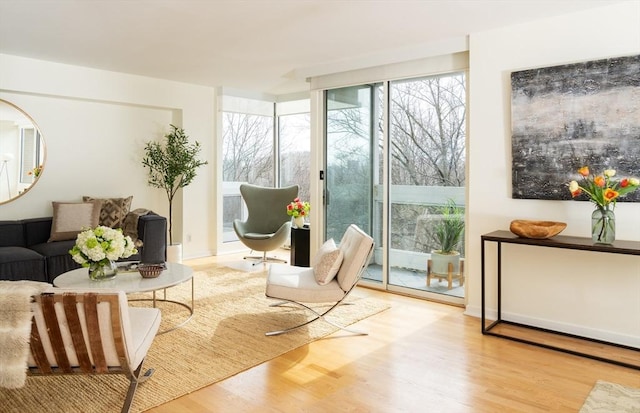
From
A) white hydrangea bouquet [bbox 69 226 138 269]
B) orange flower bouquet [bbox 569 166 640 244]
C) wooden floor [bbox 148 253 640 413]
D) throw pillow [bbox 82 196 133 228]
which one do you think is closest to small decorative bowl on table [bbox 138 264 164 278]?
white hydrangea bouquet [bbox 69 226 138 269]

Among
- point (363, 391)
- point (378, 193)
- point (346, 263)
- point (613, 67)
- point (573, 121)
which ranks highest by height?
point (613, 67)

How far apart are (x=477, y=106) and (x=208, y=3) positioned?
Result: 241cm

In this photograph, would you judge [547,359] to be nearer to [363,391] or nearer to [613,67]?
[363,391]

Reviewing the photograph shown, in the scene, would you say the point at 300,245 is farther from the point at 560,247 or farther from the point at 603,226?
the point at 603,226

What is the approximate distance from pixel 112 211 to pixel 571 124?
187 inches

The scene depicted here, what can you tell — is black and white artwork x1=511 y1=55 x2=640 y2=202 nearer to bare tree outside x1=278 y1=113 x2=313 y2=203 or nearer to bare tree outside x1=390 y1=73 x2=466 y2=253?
bare tree outside x1=390 y1=73 x2=466 y2=253

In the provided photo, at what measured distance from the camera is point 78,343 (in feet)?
7.29

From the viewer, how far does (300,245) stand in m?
5.79

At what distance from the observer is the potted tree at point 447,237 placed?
14.6 feet

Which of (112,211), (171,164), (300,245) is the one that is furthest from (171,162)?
(300,245)

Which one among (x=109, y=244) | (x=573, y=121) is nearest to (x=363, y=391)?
(x=109, y=244)

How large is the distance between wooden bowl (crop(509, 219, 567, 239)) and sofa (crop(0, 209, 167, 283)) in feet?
10.0

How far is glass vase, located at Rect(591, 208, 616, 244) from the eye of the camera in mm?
3162

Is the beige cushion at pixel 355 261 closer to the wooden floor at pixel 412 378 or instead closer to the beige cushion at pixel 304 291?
the beige cushion at pixel 304 291
